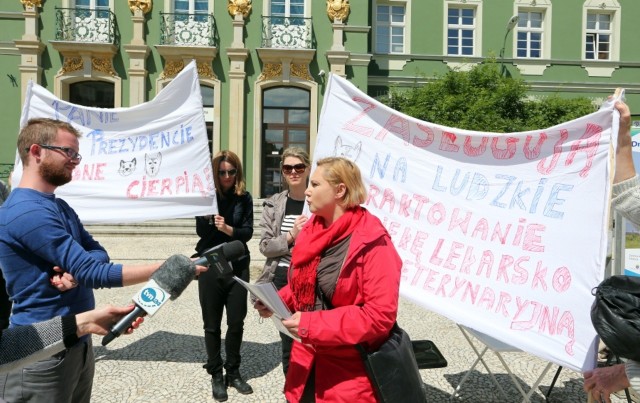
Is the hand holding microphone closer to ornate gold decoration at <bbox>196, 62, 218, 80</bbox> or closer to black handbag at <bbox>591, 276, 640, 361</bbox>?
black handbag at <bbox>591, 276, 640, 361</bbox>

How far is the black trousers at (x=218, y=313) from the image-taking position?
349 cm

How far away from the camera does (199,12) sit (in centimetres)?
1652

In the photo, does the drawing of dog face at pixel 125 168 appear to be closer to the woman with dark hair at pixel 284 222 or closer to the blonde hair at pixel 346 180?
the woman with dark hair at pixel 284 222

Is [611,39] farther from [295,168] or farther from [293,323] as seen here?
[293,323]

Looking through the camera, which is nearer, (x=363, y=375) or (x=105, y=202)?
(x=363, y=375)

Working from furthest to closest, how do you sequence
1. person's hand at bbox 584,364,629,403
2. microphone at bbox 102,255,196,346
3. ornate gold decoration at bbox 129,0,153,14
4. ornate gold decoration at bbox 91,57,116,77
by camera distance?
ornate gold decoration at bbox 91,57,116,77
ornate gold decoration at bbox 129,0,153,14
person's hand at bbox 584,364,629,403
microphone at bbox 102,255,196,346

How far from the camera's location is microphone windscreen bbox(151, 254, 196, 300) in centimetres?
150

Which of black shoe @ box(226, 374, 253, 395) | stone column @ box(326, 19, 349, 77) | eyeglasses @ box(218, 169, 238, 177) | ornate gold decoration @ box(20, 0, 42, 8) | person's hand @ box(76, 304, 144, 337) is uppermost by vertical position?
ornate gold decoration @ box(20, 0, 42, 8)

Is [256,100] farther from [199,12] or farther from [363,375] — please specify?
[363,375]

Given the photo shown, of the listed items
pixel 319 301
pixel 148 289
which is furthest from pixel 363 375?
pixel 148 289

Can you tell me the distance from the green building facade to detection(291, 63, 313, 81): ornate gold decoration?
44 mm

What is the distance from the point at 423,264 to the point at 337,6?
1580 centimetres

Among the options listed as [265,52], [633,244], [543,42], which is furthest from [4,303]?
[543,42]

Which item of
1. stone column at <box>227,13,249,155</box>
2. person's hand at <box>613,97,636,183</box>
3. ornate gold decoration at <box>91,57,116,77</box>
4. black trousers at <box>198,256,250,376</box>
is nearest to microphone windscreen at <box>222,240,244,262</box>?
black trousers at <box>198,256,250,376</box>
